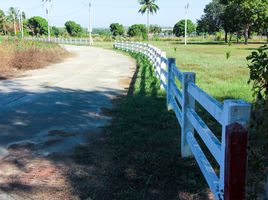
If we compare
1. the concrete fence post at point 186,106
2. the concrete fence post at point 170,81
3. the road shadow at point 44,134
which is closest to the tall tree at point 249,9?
the road shadow at point 44,134

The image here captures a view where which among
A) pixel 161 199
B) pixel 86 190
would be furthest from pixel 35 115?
pixel 161 199

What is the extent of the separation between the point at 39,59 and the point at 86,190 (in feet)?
61.7

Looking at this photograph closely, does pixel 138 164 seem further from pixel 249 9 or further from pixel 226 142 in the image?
pixel 249 9

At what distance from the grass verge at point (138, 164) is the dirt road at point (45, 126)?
30 centimetres

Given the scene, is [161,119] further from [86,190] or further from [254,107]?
[254,107]

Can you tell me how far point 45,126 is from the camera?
7.82 m

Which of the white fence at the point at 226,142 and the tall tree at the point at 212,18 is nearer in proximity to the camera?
the white fence at the point at 226,142

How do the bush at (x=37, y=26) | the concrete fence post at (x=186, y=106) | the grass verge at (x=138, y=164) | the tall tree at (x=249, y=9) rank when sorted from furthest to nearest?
the bush at (x=37, y=26) < the tall tree at (x=249, y=9) < the concrete fence post at (x=186, y=106) < the grass verge at (x=138, y=164)

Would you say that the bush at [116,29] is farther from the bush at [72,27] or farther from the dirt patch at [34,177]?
the dirt patch at [34,177]

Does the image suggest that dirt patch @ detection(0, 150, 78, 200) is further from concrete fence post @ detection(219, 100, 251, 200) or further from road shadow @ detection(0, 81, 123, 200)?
concrete fence post @ detection(219, 100, 251, 200)

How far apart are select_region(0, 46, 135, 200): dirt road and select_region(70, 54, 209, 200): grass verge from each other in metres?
0.30

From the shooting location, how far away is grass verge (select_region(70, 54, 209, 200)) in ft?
15.0

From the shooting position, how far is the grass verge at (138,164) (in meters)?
4.57

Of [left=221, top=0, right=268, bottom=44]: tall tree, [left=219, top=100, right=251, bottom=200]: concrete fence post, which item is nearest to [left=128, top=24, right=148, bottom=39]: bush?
[left=221, top=0, right=268, bottom=44]: tall tree
